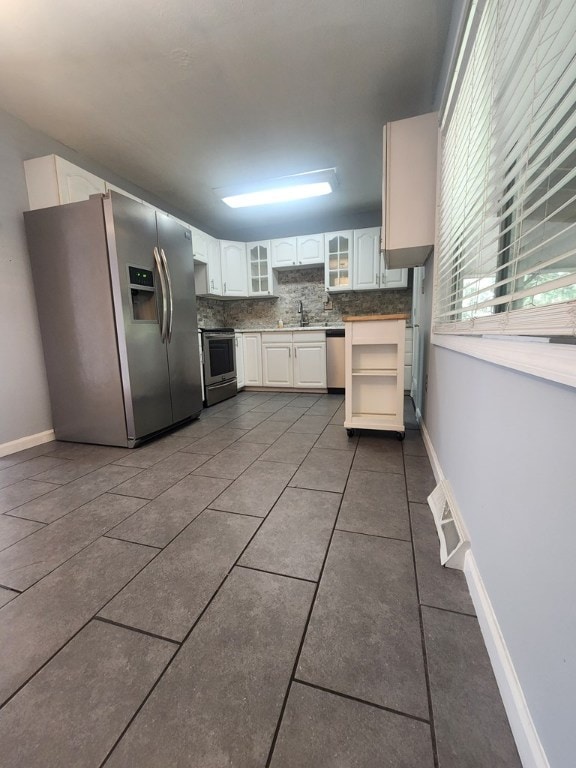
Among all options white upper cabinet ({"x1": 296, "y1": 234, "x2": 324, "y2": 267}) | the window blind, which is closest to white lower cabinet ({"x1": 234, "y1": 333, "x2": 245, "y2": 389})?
white upper cabinet ({"x1": 296, "y1": 234, "x2": 324, "y2": 267})

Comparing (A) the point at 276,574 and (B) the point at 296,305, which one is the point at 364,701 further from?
(B) the point at 296,305

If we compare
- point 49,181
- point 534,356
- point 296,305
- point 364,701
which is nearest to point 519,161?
point 534,356

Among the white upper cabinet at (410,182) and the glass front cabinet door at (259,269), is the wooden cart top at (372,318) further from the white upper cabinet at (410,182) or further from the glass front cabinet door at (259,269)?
the glass front cabinet door at (259,269)

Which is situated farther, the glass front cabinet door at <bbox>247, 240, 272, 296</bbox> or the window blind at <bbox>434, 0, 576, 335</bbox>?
the glass front cabinet door at <bbox>247, 240, 272, 296</bbox>

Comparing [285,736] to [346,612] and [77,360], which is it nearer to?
[346,612]

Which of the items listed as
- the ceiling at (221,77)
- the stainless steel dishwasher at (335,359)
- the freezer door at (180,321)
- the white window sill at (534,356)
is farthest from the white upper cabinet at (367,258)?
the white window sill at (534,356)

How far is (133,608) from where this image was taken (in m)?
0.96

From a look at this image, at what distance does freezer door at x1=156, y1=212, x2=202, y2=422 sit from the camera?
2.60 m

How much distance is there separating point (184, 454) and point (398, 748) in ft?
6.11

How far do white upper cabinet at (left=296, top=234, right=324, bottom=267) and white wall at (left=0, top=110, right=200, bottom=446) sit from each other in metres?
2.88

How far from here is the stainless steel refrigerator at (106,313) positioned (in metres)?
2.17

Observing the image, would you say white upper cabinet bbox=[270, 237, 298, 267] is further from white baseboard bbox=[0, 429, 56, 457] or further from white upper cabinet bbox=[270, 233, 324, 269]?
white baseboard bbox=[0, 429, 56, 457]

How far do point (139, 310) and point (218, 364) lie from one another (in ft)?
4.67

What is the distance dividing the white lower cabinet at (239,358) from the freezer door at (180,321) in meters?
1.23
